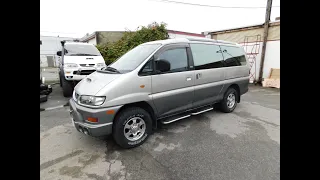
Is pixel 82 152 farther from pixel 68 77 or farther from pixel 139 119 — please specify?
pixel 68 77

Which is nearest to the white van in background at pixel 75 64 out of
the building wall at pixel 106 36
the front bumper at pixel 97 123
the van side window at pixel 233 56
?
the front bumper at pixel 97 123

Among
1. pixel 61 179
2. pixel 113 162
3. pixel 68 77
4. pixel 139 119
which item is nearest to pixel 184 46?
pixel 139 119

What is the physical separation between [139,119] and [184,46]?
182 centimetres

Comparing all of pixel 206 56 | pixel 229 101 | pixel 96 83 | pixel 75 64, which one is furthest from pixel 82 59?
pixel 229 101

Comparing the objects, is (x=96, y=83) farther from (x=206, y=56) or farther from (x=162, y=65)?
(x=206, y=56)

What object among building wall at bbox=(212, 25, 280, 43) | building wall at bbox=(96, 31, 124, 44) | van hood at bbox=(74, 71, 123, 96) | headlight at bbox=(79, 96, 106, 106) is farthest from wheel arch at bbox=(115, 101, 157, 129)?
building wall at bbox=(96, 31, 124, 44)

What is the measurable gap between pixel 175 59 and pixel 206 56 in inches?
37.5

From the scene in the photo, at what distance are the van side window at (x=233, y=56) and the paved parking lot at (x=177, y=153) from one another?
156 cm

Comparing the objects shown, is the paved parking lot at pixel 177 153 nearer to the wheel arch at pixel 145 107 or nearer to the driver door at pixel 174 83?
the wheel arch at pixel 145 107

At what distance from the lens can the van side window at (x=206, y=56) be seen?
3750 millimetres

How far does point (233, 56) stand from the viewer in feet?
15.2

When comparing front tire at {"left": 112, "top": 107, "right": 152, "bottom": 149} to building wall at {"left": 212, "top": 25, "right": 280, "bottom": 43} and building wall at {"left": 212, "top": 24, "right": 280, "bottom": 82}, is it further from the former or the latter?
building wall at {"left": 212, "top": 25, "right": 280, "bottom": 43}

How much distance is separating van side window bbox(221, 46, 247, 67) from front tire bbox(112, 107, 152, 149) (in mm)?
2721
